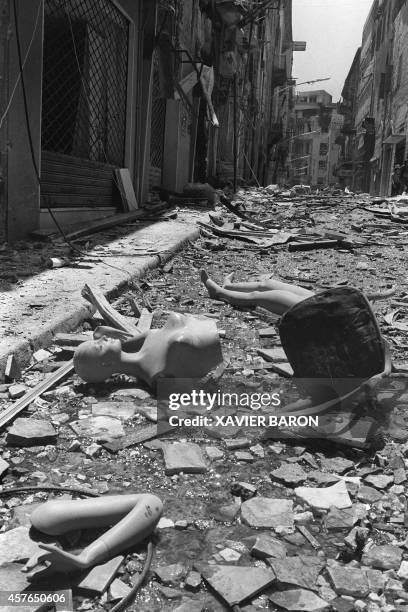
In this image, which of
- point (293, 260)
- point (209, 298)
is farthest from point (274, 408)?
point (293, 260)

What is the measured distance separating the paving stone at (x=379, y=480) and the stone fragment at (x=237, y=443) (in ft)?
1.42

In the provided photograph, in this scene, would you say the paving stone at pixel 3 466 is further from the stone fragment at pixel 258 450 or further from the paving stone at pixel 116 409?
the stone fragment at pixel 258 450

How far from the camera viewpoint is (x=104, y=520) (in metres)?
1.62

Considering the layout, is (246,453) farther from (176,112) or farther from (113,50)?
(176,112)

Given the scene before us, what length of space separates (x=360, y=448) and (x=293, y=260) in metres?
4.78

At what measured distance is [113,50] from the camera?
351 inches

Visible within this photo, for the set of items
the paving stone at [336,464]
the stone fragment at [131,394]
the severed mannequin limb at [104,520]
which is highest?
the severed mannequin limb at [104,520]

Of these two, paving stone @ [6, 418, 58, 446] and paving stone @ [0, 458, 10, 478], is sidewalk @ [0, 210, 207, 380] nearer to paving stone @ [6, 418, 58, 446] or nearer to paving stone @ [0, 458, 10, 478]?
paving stone @ [6, 418, 58, 446]

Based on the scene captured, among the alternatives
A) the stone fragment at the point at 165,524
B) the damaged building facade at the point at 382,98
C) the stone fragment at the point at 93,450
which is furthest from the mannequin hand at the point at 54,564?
the damaged building facade at the point at 382,98

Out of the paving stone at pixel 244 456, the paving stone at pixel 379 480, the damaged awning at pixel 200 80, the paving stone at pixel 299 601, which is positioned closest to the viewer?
the paving stone at pixel 299 601

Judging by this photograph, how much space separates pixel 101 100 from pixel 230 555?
7.97 meters

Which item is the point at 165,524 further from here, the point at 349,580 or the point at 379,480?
the point at 379,480

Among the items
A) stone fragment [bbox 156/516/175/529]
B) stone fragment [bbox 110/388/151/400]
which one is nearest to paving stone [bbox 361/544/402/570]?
stone fragment [bbox 156/516/175/529]

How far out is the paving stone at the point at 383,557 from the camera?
5.09 feet
